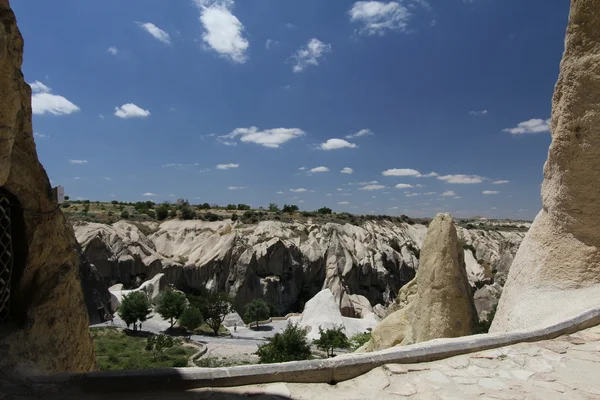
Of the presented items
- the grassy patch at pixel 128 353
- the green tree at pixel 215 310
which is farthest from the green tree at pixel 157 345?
the green tree at pixel 215 310

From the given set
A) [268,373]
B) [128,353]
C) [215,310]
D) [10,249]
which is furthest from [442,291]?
[215,310]

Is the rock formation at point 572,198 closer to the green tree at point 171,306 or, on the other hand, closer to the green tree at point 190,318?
the green tree at point 190,318

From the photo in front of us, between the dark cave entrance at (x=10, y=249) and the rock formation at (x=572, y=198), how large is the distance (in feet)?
20.7

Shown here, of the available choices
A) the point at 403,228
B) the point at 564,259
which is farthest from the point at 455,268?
the point at 403,228

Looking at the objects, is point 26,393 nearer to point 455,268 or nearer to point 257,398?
point 257,398

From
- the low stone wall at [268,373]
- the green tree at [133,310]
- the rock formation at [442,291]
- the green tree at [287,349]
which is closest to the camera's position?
the low stone wall at [268,373]

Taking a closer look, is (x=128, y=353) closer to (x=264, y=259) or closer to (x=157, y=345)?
(x=157, y=345)

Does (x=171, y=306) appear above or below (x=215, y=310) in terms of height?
above

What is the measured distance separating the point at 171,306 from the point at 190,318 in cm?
207

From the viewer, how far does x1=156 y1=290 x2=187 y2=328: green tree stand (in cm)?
2934

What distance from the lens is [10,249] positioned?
4.50 meters

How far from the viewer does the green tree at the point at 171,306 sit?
29.3 m

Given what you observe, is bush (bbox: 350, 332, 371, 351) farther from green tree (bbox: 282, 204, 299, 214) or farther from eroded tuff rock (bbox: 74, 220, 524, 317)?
green tree (bbox: 282, 204, 299, 214)

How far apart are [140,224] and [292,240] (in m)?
18.1
